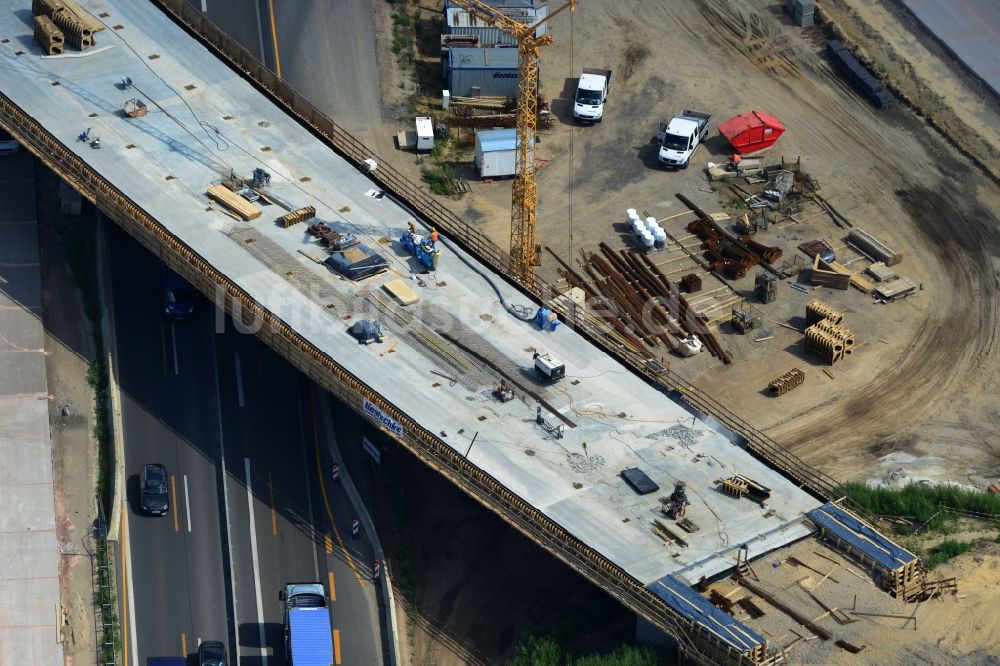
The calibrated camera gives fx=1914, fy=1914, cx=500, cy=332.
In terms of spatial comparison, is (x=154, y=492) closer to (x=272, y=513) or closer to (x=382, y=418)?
(x=272, y=513)

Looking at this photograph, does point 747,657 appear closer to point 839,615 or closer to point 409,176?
point 839,615

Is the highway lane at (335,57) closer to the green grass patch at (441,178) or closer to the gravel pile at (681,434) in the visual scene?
the green grass patch at (441,178)

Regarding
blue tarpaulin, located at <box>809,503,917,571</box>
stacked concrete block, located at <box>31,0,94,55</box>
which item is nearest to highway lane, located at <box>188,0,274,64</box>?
stacked concrete block, located at <box>31,0,94,55</box>

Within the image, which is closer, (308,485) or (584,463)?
(584,463)

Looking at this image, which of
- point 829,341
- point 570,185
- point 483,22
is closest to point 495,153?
point 570,185

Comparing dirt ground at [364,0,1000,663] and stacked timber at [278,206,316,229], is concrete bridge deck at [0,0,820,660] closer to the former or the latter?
stacked timber at [278,206,316,229]

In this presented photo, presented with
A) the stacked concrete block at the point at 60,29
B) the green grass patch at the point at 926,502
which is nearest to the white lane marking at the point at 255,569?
the green grass patch at the point at 926,502

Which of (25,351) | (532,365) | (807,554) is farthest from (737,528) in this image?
(25,351)
